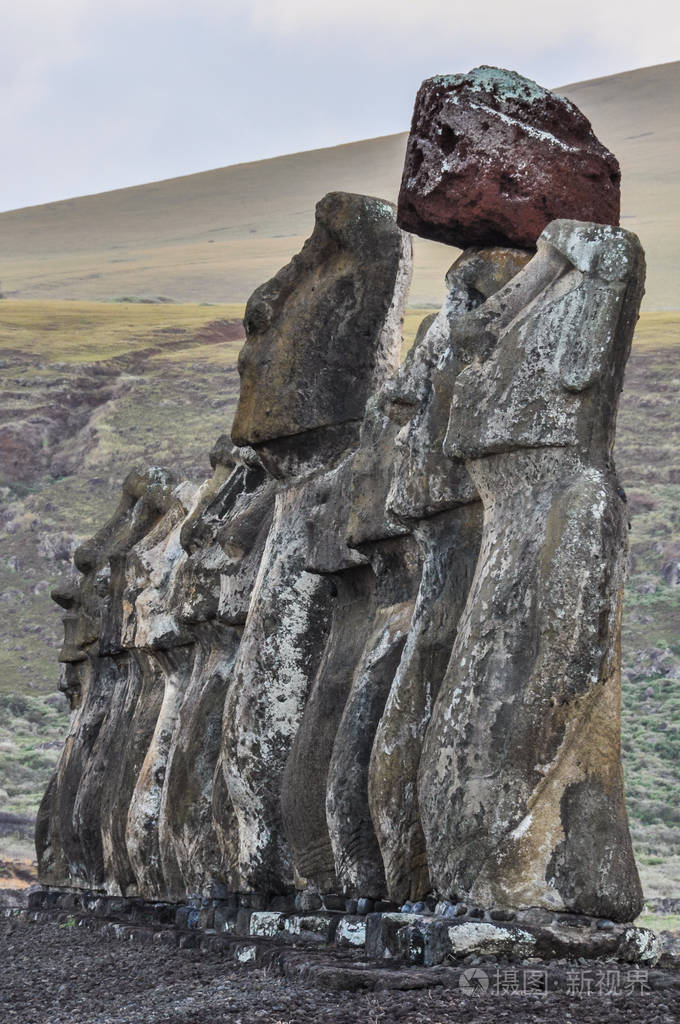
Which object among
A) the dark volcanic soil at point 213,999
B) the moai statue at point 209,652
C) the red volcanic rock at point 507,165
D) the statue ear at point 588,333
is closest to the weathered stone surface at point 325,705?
the dark volcanic soil at point 213,999

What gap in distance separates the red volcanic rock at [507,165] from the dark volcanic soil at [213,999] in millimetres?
3317

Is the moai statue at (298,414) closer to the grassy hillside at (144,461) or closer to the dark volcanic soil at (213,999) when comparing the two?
the dark volcanic soil at (213,999)

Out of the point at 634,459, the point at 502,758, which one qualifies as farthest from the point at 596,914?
the point at 634,459

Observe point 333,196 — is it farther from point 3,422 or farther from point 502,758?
point 3,422

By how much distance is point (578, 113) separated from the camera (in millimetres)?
7254

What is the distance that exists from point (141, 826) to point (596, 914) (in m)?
5.95

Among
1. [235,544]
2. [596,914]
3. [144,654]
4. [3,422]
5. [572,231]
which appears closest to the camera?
[596,914]

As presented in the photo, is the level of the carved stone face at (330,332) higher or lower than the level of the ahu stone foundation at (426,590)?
higher

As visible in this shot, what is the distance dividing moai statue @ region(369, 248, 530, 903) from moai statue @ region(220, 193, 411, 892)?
1.71 meters

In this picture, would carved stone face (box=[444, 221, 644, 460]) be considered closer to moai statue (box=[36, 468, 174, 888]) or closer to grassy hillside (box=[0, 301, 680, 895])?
moai statue (box=[36, 468, 174, 888])

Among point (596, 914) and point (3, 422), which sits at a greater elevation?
point (3, 422)

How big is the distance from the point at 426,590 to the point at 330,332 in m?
2.51

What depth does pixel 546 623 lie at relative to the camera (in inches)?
222

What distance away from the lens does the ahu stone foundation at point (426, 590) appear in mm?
5590
